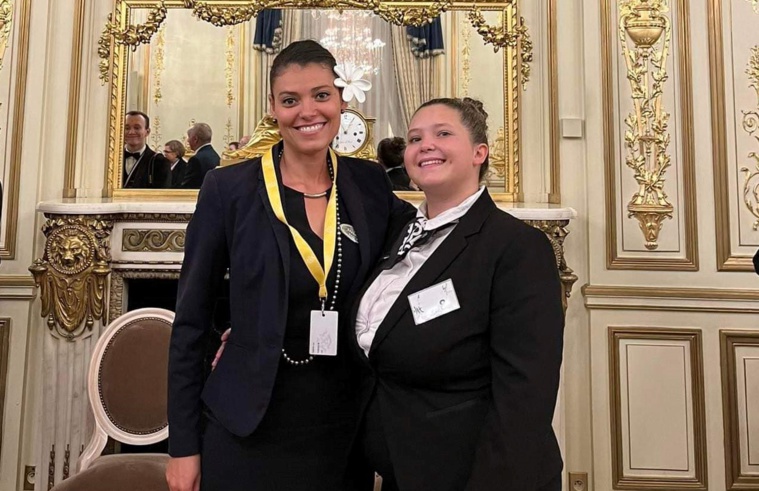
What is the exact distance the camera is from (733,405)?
9.72 feet

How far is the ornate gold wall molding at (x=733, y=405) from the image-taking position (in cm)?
294

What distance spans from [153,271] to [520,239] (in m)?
2.23

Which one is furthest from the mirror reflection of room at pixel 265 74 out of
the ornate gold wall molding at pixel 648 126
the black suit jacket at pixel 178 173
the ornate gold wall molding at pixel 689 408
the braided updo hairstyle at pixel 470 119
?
the braided updo hairstyle at pixel 470 119

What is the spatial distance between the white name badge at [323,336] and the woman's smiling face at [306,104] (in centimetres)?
35

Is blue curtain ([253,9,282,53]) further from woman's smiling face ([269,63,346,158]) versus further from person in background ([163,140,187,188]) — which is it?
woman's smiling face ([269,63,346,158])

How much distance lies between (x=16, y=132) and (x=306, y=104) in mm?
2567

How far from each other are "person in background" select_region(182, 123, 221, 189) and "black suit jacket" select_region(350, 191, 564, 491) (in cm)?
223

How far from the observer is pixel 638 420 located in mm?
2982

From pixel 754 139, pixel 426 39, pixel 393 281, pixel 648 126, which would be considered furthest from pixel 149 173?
pixel 754 139

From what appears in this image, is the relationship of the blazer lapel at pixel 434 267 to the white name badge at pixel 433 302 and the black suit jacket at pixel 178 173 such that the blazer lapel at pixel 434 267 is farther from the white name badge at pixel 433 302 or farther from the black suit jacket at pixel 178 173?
the black suit jacket at pixel 178 173

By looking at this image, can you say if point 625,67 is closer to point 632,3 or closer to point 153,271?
point 632,3

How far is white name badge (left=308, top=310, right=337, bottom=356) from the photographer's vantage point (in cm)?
122

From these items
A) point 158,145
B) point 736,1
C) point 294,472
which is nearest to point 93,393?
point 158,145

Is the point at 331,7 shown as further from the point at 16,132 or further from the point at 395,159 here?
the point at 16,132
